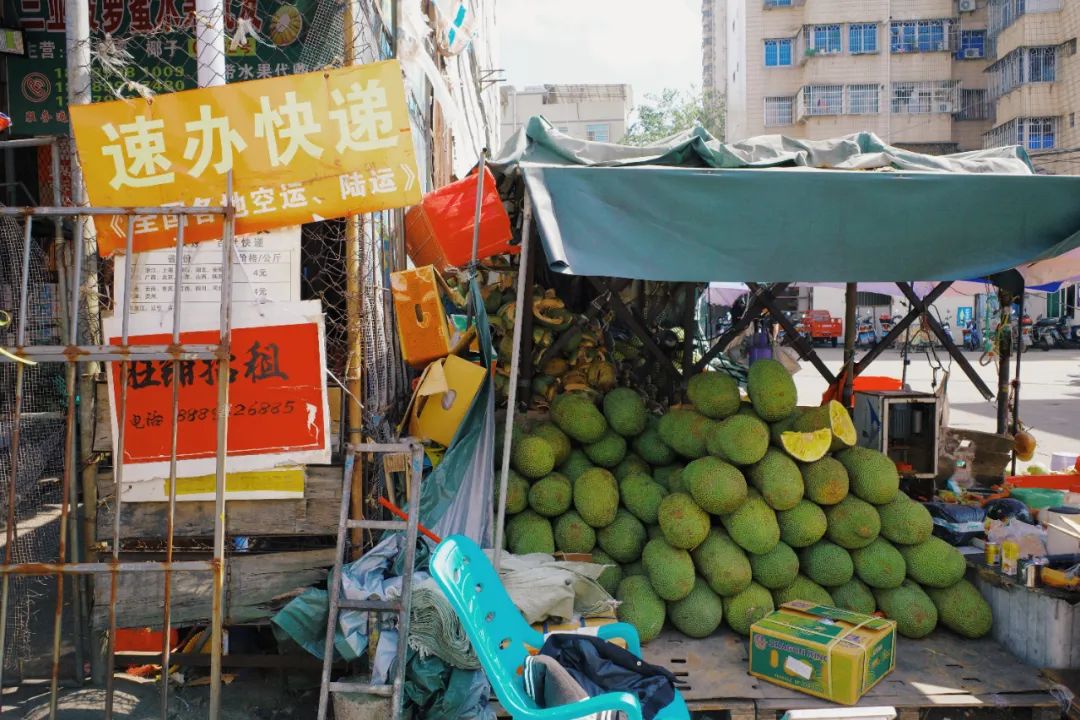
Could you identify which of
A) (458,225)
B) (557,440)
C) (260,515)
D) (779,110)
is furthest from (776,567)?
(779,110)

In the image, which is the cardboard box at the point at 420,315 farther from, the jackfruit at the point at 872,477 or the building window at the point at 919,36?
the building window at the point at 919,36

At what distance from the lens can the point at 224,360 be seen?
3049 mm

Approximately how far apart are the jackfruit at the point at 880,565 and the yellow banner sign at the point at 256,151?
10.2ft

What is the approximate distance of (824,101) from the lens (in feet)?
104

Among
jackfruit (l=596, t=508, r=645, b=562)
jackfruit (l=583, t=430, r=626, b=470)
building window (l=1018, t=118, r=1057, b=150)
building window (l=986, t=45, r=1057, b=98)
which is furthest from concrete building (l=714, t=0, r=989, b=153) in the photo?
jackfruit (l=596, t=508, r=645, b=562)

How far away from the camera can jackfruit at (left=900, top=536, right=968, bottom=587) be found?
14.0 ft

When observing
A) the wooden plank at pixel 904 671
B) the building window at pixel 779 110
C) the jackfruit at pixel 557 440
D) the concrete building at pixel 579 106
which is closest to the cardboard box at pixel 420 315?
the jackfruit at pixel 557 440

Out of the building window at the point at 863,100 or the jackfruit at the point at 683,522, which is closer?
the jackfruit at the point at 683,522

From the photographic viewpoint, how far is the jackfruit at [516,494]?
4.64m

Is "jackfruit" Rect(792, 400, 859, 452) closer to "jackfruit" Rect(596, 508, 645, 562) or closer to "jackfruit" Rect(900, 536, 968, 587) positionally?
"jackfruit" Rect(900, 536, 968, 587)

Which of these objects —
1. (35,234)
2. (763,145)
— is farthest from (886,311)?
(35,234)

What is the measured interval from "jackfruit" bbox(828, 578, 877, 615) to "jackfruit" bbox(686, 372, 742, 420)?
1156mm

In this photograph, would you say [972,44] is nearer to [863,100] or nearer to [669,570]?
[863,100]

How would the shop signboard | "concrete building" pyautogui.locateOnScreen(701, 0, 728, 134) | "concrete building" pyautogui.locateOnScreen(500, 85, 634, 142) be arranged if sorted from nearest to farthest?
the shop signboard
"concrete building" pyautogui.locateOnScreen(500, 85, 634, 142)
"concrete building" pyautogui.locateOnScreen(701, 0, 728, 134)
